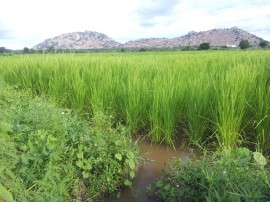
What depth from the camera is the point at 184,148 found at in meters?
3.45

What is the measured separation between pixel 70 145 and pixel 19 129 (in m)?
0.43

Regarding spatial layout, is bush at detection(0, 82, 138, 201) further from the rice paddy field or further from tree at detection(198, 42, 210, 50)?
tree at detection(198, 42, 210, 50)

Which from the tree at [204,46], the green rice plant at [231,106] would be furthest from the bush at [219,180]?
the tree at [204,46]

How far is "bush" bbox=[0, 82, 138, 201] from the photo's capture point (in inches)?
81.9

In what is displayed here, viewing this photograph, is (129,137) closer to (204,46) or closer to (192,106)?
(192,106)

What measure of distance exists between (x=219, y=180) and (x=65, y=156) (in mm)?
1212

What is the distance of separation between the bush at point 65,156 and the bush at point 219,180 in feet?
1.16

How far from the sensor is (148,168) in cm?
301

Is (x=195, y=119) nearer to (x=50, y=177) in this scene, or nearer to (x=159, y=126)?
(x=159, y=126)

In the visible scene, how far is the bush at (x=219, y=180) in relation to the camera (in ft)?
5.73

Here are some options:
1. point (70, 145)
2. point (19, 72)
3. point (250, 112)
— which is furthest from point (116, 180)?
point (19, 72)

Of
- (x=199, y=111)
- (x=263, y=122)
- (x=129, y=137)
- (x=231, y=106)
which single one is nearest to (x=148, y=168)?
(x=129, y=137)

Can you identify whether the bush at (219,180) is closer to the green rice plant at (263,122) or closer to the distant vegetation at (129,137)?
the distant vegetation at (129,137)

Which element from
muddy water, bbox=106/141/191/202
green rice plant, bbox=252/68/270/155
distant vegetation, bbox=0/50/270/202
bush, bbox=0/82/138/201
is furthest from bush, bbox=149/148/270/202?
green rice plant, bbox=252/68/270/155
